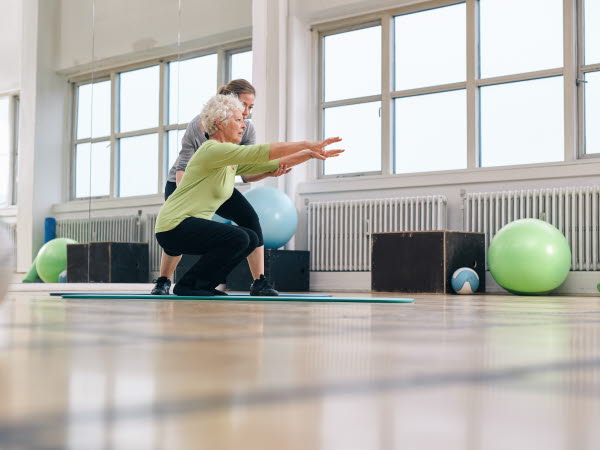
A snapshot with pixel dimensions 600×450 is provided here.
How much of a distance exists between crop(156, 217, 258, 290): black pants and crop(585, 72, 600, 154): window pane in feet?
11.6

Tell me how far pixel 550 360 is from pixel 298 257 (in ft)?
19.9

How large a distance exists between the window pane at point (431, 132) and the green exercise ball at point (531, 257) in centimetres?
136

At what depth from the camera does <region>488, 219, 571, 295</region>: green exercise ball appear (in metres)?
5.52

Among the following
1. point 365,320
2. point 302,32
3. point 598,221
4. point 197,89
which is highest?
point 302,32

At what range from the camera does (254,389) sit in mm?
799

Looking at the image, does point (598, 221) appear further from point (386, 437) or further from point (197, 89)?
point (386, 437)

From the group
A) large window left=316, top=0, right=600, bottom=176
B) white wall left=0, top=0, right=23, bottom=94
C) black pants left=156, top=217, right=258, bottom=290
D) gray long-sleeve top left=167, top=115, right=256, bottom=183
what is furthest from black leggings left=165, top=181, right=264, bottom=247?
white wall left=0, top=0, right=23, bottom=94

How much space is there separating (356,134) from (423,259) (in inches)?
75.4

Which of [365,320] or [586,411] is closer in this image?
[586,411]

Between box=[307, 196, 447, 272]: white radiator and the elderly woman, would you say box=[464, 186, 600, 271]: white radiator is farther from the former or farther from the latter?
the elderly woman

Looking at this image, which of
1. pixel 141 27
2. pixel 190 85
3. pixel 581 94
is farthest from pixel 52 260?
pixel 581 94

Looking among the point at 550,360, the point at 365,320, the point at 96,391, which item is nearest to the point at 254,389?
the point at 96,391

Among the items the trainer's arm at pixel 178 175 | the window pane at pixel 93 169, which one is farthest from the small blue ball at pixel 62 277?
the trainer's arm at pixel 178 175

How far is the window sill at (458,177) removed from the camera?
20.1 feet
